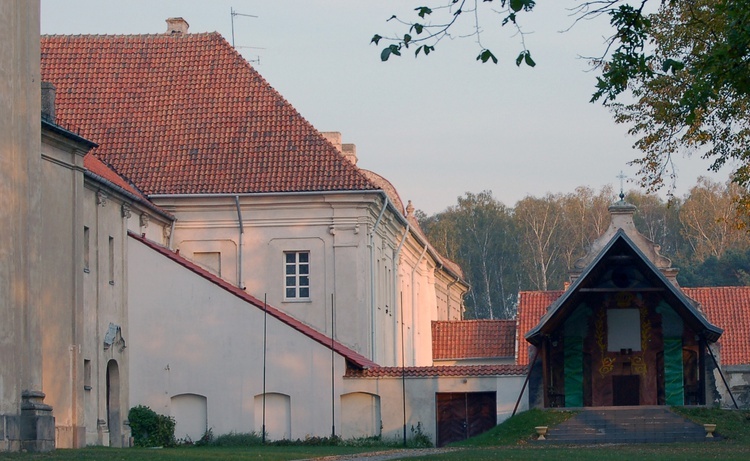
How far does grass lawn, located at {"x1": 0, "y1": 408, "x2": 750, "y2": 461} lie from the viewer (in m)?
24.2

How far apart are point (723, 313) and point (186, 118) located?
94.8 ft

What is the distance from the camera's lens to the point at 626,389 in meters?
42.2

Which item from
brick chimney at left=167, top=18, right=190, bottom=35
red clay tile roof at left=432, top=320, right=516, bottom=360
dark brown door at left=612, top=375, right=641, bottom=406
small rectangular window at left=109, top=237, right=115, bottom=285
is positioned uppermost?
brick chimney at left=167, top=18, right=190, bottom=35

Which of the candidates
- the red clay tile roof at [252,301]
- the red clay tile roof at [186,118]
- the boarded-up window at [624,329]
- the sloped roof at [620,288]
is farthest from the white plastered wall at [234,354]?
A: the boarded-up window at [624,329]

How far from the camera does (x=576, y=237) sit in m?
89.8

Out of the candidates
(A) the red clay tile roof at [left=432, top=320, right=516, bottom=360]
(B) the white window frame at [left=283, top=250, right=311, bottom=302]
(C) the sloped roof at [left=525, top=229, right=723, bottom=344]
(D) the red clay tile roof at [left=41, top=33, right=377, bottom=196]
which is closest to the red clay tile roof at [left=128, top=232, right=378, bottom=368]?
(B) the white window frame at [left=283, top=250, right=311, bottom=302]

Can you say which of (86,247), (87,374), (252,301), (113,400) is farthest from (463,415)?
(86,247)

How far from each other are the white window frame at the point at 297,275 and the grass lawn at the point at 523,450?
7.67 metres

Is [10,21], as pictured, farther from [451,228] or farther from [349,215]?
[451,228]

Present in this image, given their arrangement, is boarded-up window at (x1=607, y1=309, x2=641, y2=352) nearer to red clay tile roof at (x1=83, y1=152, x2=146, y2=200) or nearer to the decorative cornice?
red clay tile roof at (x1=83, y1=152, x2=146, y2=200)

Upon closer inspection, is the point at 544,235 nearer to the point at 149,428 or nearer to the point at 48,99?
the point at 149,428

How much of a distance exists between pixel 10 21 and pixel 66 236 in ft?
21.0

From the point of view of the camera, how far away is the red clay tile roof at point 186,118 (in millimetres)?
41094

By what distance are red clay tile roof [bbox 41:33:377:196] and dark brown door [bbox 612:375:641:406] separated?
10.2m
